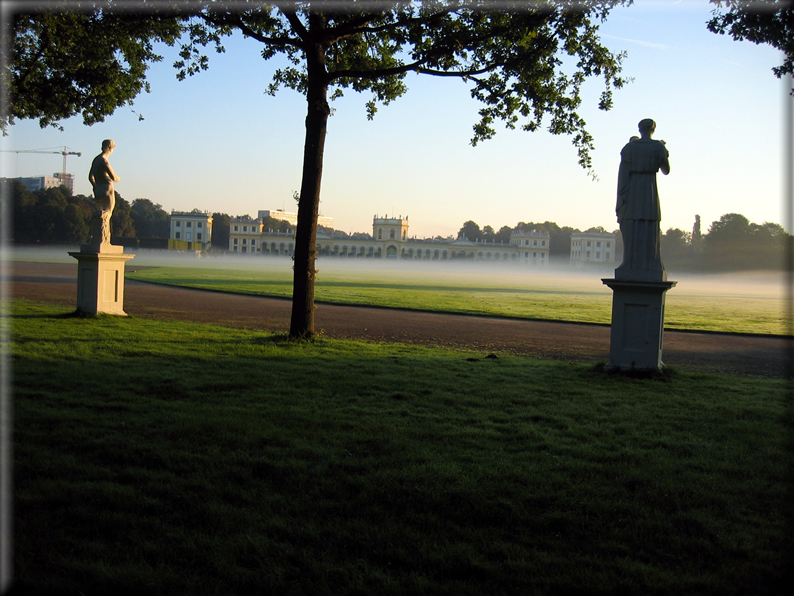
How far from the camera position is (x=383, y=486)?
352 cm

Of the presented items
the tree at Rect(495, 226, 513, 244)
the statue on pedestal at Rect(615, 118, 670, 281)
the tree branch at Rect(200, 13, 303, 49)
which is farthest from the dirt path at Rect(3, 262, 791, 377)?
the tree at Rect(495, 226, 513, 244)

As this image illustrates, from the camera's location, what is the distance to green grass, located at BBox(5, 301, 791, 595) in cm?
262

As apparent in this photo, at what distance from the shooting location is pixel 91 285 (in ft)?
38.0

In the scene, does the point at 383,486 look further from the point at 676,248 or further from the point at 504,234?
the point at 504,234

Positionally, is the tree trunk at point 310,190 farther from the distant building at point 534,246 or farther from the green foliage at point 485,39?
the distant building at point 534,246

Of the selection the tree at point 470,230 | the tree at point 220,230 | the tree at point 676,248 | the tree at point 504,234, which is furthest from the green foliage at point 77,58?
the tree at point 470,230

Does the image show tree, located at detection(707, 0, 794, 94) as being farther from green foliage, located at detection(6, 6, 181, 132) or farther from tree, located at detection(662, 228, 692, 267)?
tree, located at detection(662, 228, 692, 267)

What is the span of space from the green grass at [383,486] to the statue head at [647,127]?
129 inches

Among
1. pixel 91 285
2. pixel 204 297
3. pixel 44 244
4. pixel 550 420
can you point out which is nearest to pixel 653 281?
pixel 550 420

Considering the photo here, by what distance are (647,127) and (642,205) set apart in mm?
971

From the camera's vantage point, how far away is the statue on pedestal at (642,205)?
7715 millimetres

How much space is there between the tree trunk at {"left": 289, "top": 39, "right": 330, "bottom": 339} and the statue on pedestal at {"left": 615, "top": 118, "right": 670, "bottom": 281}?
4.39 meters

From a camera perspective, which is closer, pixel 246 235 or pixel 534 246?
pixel 246 235

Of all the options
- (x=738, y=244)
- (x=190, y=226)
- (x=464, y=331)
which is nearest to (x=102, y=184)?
(x=464, y=331)
